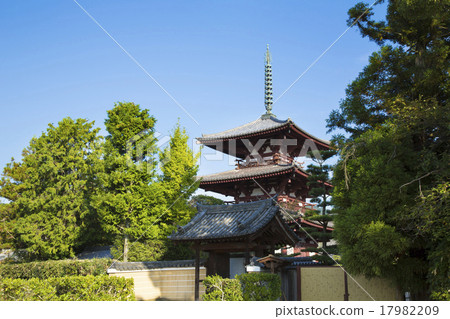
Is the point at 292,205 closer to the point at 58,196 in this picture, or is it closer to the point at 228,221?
the point at 228,221

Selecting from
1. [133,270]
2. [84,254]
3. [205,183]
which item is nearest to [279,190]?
[205,183]

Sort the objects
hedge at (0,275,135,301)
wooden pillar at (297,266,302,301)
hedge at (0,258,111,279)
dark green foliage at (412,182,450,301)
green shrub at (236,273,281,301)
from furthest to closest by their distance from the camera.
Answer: hedge at (0,258,111,279) → wooden pillar at (297,266,302,301) → green shrub at (236,273,281,301) → hedge at (0,275,135,301) → dark green foliage at (412,182,450,301)

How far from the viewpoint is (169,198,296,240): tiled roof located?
11727mm

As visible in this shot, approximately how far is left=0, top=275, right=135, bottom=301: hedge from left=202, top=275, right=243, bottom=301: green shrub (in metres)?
1.97

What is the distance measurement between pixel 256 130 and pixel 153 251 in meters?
9.40

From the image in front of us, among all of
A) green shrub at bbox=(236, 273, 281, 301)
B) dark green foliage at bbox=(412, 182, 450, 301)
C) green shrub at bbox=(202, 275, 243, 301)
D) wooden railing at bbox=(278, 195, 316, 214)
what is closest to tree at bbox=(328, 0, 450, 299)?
dark green foliage at bbox=(412, 182, 450, 301)

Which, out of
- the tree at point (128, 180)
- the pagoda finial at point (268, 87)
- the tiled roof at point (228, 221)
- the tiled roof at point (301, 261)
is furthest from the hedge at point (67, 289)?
the pagoda finial at point (268, 87)

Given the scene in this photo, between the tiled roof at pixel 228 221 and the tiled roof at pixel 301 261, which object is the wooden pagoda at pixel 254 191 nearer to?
the tiled roof at pixel 228 221

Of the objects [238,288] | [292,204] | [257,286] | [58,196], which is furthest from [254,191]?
[238,288]

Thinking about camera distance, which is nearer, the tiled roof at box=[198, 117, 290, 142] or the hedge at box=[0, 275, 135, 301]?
the hedge at box=[0, 275, 135, 301]

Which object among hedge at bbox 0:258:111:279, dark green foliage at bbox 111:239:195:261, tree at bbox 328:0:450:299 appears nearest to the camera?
tree at bbox 328:0:450:299

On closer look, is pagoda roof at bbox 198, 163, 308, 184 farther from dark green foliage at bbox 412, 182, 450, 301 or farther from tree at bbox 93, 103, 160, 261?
dark green foliage at bbox 412, 182, 450, 301

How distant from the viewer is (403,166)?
27.4 feet

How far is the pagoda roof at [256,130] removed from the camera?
2172 centimetres
